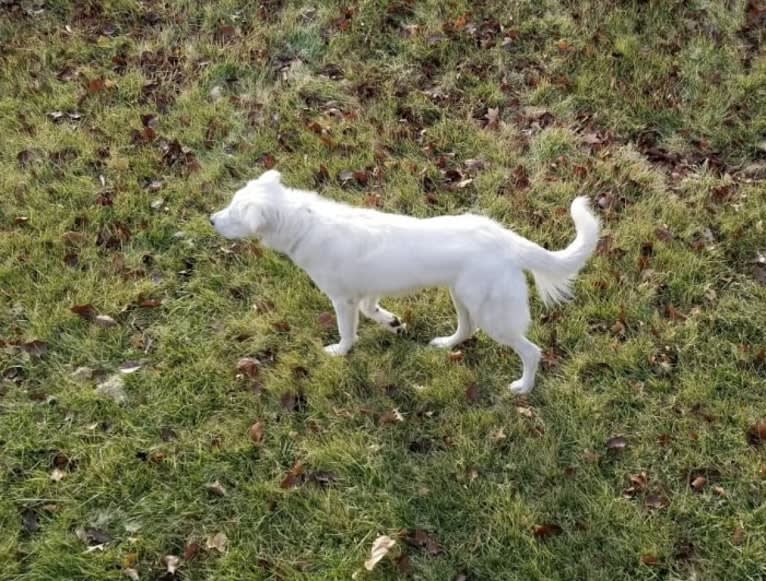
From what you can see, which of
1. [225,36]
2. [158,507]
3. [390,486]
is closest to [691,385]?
[390,486]

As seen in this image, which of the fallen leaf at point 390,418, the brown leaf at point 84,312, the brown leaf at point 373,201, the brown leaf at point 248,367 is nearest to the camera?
the fallen leaf at point 390,418

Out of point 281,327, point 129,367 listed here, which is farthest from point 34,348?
point 281,327

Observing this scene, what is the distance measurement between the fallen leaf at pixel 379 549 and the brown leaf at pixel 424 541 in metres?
0.11

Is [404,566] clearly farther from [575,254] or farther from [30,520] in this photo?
[30,520]

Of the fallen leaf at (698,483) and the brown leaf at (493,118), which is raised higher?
the brown leaf at (493,118)

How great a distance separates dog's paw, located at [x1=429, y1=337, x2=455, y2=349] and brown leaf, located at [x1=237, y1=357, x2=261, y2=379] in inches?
45.6

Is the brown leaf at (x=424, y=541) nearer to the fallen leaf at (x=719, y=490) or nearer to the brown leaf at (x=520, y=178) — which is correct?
the fallen leaf at (x=719, y=490)

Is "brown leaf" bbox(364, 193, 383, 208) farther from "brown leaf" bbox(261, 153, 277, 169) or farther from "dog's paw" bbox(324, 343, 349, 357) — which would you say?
"dog's paw" bbox(324, 343, 349, 357)

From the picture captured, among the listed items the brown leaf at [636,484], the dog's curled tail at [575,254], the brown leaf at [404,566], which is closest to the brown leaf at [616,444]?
the brown leaf at [636,484]

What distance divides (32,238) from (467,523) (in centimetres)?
397

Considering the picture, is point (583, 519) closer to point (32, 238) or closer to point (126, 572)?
point (126, 572)

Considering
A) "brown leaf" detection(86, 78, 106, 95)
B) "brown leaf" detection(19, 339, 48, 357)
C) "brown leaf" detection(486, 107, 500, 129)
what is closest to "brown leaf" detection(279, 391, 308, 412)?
"brown leaf" detection(19, 339, 48, 357)

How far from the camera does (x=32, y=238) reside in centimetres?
568

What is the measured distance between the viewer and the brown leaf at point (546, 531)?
3.84 metres
